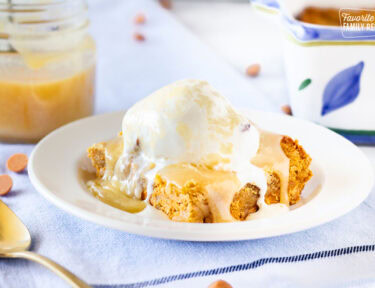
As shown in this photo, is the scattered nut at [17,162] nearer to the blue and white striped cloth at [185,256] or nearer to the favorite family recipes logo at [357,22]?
the blue and white striped cloth at [185,256]

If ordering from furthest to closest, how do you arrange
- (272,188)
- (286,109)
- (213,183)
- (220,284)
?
1. (286,109)
2. (272,188)
3. (213,183)
4. (220,284)

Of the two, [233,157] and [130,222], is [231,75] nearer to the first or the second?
[233,157]

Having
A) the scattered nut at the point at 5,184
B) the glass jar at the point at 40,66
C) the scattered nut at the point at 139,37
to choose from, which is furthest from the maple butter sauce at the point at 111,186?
the scattered nut at the point at 139,37

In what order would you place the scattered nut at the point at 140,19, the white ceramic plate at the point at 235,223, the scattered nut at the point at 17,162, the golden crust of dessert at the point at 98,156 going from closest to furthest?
the white ceramic plate at the point at 235,223 → the golden crust of dessert at the point at 98,156 → the scattered nut at the point at 17,162 → the scattered nut at the point at 140,19

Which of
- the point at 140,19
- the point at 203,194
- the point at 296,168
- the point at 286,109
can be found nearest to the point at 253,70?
the point at 286,109

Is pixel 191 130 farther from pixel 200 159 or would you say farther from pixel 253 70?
pixel 253 70

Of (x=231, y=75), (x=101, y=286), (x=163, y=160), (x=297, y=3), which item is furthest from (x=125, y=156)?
(x=231, y=75)
